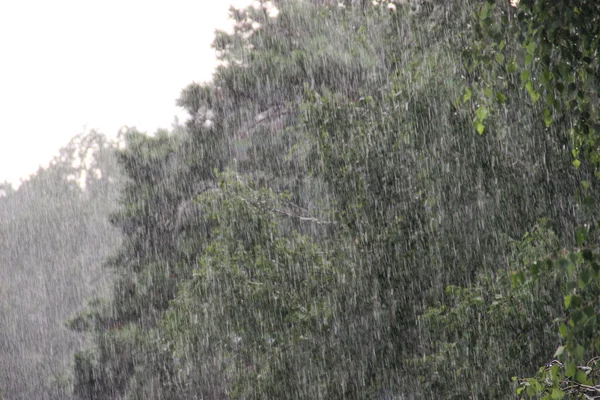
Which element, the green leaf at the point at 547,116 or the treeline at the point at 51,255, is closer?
the green leaf at the point at 547,116

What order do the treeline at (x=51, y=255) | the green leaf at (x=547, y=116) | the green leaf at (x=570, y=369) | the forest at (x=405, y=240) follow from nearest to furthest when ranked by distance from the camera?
the green leaf at (x=570, y=369) < the green leaf at (x=547, y=116) < the forest at (x=405, y=240) < the treeline at (x=51, y=255)

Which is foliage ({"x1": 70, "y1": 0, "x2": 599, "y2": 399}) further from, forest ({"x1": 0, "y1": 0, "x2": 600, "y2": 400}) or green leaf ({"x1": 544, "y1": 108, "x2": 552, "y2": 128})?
green leaf ({"x1": 544, "y1": 108, "x2": 552, "y2": 128})

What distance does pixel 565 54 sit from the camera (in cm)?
251

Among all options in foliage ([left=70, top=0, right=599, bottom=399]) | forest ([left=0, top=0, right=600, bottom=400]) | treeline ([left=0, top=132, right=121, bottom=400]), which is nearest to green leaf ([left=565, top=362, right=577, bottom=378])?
forest ([left=0, top=0, right=600, bottom=400])

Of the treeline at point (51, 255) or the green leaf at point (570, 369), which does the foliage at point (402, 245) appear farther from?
the treeline at point (51, 255)

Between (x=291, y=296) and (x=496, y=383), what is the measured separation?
2.10m

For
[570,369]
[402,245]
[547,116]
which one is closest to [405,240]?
[402,245]

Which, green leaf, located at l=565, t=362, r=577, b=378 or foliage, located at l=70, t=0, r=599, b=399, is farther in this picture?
foliage, located at l=70, t=0, r=599, b=399

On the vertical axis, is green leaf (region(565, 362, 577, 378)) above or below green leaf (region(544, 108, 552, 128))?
below

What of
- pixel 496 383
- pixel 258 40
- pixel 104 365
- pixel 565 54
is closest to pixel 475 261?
pixel 496 383

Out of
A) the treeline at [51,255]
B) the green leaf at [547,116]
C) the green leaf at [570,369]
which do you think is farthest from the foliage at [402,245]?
the treeline at [51,255]

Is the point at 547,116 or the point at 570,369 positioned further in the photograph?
the point at 547,116

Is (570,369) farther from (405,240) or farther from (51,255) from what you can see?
(51,255)

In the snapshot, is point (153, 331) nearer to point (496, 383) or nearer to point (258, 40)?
point (258, 40)
